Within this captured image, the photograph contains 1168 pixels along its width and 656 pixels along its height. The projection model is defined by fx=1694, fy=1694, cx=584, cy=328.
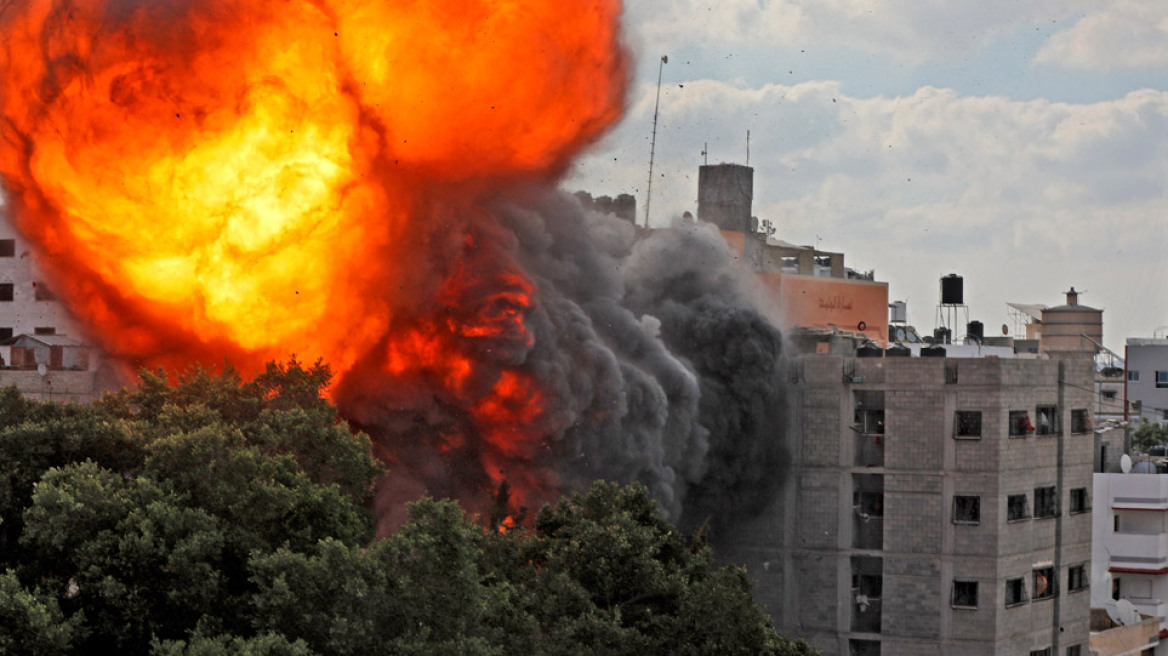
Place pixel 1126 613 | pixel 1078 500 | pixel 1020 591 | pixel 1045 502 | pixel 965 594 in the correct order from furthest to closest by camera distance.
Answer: pixel 1126 613 → pixel 1078 500 → pixel 1045 502 → pixel 1020 591 → pixel 965 594

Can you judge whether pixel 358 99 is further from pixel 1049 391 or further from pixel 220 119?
pixel 1049 391

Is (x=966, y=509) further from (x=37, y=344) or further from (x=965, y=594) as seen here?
(x=37, y=344)

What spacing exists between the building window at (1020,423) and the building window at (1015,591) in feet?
18.3

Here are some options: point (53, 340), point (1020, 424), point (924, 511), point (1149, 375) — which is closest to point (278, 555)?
point (924, 511)

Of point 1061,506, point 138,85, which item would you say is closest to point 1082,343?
point 1061,506

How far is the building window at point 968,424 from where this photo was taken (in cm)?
6269

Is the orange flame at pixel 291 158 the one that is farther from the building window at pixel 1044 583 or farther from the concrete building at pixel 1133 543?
the concrete building at pixel 1133 543

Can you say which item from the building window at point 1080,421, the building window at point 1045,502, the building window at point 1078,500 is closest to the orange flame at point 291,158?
the building window at point 1045,502

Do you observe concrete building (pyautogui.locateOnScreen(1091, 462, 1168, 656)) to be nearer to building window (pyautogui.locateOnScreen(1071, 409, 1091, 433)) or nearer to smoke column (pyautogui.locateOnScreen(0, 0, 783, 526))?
building window (pyautogui.locateOnScreen(1071, 409, 1091, 433))

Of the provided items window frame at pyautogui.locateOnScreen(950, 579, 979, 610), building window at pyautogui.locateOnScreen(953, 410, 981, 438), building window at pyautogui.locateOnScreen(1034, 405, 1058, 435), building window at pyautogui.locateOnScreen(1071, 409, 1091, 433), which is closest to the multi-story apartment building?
building window at pyautogui.locateOnScreen(953, 410, 981, 438)

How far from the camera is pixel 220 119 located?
4722 centimetres

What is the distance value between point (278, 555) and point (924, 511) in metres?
36.8

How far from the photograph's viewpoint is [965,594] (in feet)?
206

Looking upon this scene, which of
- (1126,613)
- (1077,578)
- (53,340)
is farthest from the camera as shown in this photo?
(53,340)
